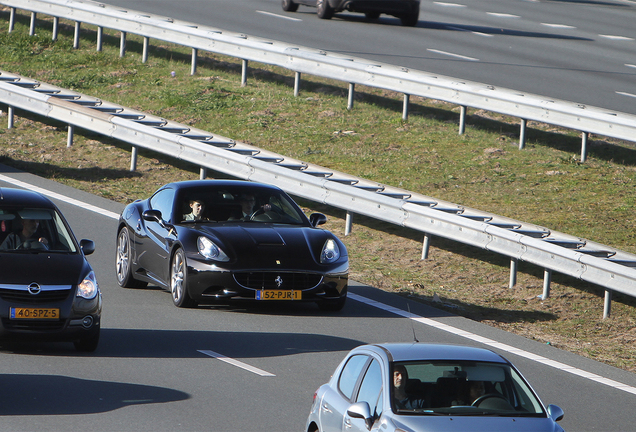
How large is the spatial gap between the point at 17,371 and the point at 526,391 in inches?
187

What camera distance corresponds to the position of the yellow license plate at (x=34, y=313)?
9461mm

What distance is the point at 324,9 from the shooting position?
31.1m

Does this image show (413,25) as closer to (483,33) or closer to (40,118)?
(483,33)

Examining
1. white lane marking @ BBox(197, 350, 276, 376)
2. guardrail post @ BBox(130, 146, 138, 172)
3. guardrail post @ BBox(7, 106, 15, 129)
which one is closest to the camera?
white lane marking @ BBox(197, 350, 276, 376)

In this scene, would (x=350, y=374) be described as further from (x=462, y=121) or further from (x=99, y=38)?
(x=99, y=38)

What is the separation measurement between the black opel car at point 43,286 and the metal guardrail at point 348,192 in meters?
5.34

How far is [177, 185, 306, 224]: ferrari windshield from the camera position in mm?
12742

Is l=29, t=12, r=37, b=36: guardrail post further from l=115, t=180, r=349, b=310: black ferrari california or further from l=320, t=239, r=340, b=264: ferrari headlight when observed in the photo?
l=320, t=239, r=340, b=264: ferrari headlight

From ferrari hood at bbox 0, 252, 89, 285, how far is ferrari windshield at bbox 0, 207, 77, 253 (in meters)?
0.19

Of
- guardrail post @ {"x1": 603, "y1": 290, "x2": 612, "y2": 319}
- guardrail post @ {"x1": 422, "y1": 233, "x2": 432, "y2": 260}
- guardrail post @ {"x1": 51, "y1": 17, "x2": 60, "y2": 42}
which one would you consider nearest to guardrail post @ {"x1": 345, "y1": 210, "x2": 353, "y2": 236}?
guardrail post @ {"x1": 422, "y1": 233, "x2": 432, "y2": 260}

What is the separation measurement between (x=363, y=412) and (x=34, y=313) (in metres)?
4.46

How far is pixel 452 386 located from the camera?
6145mm

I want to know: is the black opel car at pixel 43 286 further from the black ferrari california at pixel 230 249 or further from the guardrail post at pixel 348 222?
the guardrail post at pixel 348 222

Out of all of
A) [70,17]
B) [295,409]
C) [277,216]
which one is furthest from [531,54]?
[295,409]
